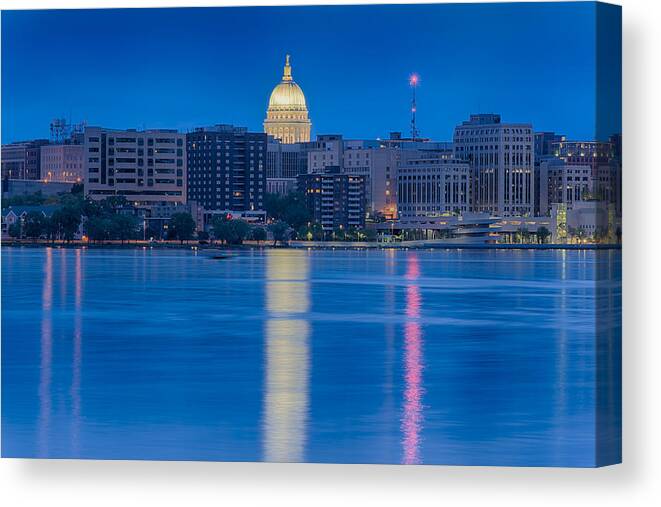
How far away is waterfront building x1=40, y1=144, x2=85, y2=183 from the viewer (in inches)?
1132

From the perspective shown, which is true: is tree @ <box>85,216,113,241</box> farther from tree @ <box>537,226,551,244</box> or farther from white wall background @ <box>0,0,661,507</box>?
white wall background @ <box>0,0,661,507</box>

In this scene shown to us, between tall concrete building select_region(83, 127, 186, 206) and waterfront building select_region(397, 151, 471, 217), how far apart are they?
10970 mm

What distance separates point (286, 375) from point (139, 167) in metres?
27.5

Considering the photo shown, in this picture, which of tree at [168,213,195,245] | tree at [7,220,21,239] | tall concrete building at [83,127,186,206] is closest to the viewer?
tree at [7,220,21,239]

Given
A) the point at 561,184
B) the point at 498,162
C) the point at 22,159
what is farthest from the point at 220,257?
the point at 22,159

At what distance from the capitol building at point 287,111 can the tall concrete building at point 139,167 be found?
8.07 feet

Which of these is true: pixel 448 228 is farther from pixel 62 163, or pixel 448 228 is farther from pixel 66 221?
pixel 62 163

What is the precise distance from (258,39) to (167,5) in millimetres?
1923

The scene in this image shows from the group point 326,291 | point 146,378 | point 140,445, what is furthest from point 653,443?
point 326,291

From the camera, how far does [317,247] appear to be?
162 feet

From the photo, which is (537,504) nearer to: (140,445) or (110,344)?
(140,445)

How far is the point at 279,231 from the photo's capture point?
160ft

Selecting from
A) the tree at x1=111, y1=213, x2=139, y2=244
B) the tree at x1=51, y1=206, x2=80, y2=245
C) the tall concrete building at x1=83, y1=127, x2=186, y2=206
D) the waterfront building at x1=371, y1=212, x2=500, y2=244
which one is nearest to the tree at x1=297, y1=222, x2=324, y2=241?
the waterfront building at x1=371, y1=212, x2=500, y2=244

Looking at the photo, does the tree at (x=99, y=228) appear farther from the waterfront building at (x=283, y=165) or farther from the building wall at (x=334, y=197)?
the building wall at (x=334, y=197)
